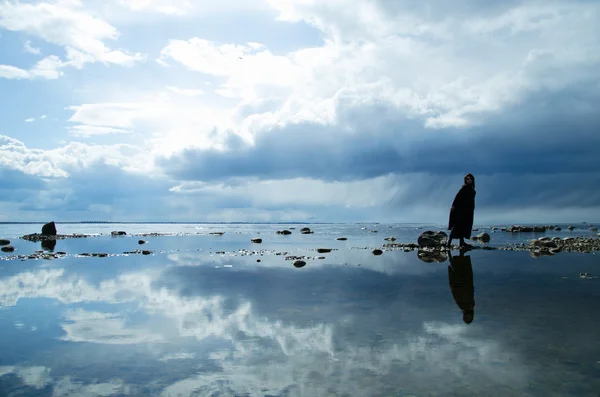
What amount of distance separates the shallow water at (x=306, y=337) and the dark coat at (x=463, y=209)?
15.4 meters

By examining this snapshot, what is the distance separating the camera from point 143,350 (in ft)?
36.0

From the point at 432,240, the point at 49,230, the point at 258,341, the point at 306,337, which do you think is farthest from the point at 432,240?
the point at 49,230

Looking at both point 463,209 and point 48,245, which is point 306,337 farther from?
point 48,245

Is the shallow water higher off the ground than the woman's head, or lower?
lower

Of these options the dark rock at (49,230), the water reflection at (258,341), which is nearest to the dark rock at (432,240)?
the water reflection at (258,341)

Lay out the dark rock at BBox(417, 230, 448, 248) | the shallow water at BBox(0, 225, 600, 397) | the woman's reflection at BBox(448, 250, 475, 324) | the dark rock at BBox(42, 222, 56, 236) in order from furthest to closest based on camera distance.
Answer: the dark rock at BBox(42, 222, 56, 236), the dark rock at BBox(417, 230, 448, 248), the woman's reflection at BBox(448, 250, 475, 324), the shallow water at BBox(0, 225, 600, 397)

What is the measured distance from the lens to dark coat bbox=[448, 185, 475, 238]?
38188 mm

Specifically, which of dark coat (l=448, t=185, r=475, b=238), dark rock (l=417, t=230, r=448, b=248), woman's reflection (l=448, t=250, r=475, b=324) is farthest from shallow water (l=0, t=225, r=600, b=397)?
dark rock (l=417, t=230, r=448, b=248)

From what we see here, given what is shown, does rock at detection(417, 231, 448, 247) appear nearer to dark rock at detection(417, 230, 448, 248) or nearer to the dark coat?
dark rock at detection(417, 230, 448, 248)

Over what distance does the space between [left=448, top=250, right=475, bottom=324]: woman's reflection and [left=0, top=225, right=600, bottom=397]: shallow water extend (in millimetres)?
201

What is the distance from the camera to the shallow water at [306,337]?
850 cm

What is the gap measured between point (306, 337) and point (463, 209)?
3014 centimetres

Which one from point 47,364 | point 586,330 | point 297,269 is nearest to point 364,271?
point 297,269

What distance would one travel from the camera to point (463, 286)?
759 inches
